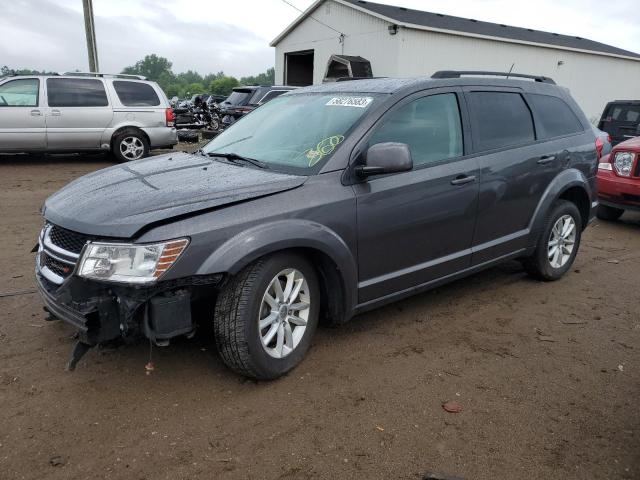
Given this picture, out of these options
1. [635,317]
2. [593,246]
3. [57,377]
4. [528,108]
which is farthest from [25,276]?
[593,246]

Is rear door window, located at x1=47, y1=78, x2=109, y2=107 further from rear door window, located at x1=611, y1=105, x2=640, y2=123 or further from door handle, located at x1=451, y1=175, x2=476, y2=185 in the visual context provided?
rear door window, located at x1=611, y1=105, x2=640, y2=123

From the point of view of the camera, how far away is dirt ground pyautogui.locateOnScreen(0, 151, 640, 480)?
247 cm

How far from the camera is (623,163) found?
7.16m

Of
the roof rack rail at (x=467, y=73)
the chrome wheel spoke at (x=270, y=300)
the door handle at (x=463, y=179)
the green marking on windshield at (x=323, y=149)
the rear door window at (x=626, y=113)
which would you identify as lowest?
the chrome wheel spoke at (x=270, y=300)

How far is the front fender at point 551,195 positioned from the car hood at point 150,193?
2401 millimetres

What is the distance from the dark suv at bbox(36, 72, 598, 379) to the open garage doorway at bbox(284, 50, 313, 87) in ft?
75.4

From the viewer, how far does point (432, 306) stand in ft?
14.2

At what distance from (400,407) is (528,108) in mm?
2959

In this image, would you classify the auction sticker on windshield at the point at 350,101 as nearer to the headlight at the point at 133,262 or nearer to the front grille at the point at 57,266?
the headlight at the point at 133,262

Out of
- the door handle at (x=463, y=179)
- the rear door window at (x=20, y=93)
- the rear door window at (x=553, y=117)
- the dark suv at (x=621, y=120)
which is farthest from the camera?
the dark suv at (x=621, y=120)

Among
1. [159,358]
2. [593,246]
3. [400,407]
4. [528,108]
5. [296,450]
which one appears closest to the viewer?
[296,450]

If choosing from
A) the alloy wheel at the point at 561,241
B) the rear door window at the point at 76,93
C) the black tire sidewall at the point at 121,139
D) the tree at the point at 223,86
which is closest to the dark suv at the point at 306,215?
the alloy wheel at the point at 561,241

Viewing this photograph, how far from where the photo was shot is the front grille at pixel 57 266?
2.90 meters

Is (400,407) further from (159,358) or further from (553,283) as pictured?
(553,283)
